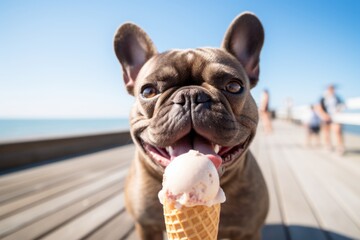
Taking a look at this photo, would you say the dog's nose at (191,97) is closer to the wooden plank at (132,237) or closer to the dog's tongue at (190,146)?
the dog's tongue at (190,146)

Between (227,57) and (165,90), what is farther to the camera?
(227,57)

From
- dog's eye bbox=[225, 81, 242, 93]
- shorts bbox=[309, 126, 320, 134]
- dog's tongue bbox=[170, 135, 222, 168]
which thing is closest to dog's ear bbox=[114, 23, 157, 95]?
dog's eye bbox=[225, 81, 242, 93]

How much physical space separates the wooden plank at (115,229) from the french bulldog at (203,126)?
0.43m

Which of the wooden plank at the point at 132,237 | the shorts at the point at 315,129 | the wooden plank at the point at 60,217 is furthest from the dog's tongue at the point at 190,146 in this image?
the shorts at the point at 315,129

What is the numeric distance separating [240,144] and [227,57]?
62 centimetres

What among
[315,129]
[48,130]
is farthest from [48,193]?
[48,130]

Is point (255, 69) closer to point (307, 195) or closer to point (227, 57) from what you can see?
point (227, 57)

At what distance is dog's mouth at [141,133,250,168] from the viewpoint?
1291mm

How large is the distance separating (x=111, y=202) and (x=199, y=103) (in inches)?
80.8

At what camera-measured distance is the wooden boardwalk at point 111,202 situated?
2.14m

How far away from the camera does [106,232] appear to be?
2.12 meters

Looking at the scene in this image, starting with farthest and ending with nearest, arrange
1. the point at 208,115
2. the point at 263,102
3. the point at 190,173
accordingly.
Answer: the point at 263,102 → the point at 208,115 → the point at 190,173

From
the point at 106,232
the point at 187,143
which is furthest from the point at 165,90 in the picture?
the point at 106,232

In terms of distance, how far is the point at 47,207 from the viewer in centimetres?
265
